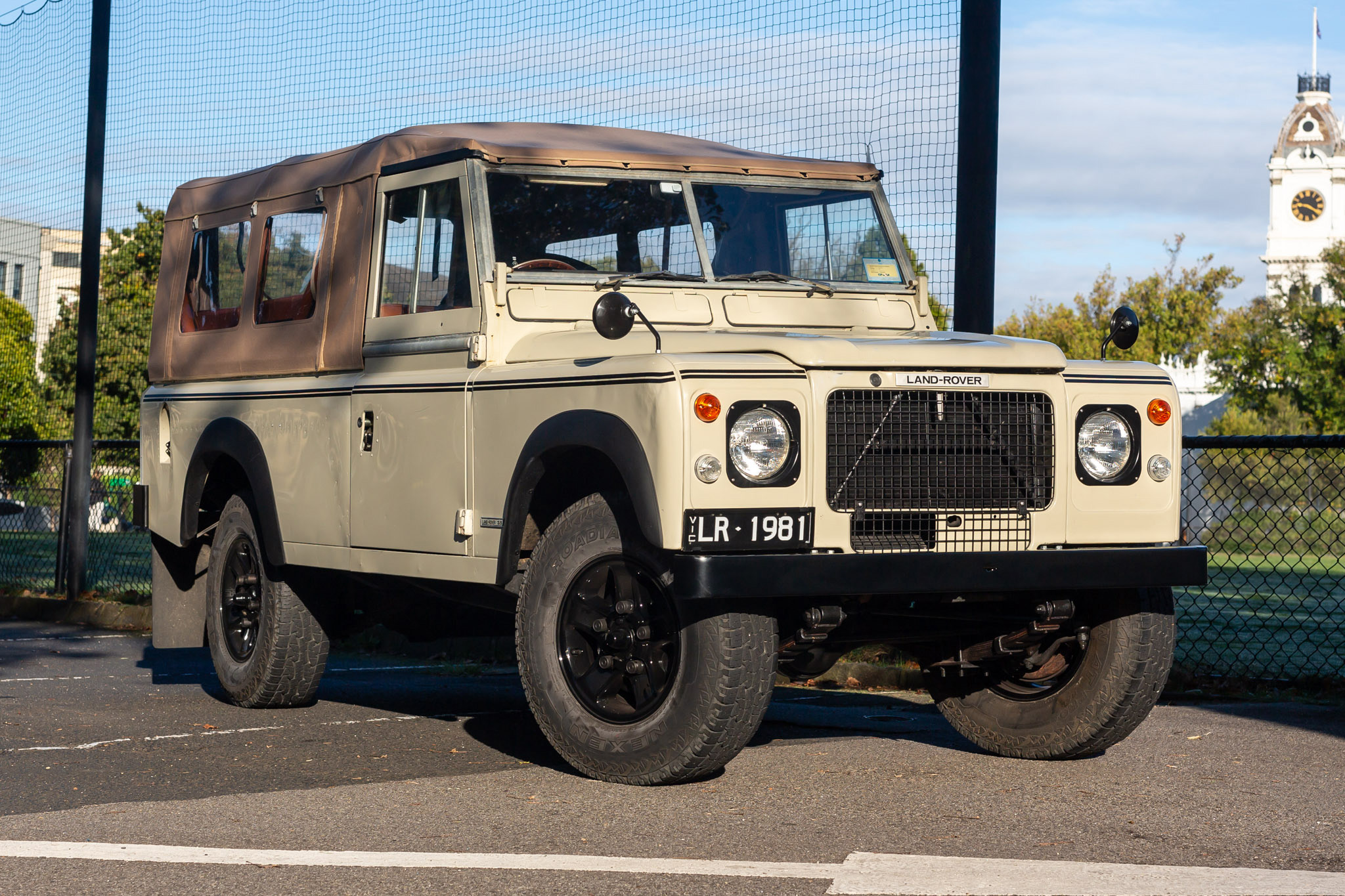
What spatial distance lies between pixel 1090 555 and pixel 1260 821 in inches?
41.1

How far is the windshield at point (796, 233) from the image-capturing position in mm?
7156

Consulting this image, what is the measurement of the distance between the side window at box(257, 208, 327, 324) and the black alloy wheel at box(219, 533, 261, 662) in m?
1.15

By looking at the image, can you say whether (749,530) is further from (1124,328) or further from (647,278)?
(1124,328)

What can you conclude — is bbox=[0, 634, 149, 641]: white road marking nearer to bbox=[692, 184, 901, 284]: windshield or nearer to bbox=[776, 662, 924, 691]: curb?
bbox=[776, 662, 924, 691]: curb

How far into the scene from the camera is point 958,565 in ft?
18.3

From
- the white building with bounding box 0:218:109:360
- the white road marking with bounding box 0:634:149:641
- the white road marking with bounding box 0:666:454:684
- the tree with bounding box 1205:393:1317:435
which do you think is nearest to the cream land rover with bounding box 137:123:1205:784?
the white road marking with bounding box 0:666:454:684

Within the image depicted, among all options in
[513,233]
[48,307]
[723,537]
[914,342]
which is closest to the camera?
[723,537]

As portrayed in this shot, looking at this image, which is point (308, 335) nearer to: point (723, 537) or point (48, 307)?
point (723, 537)

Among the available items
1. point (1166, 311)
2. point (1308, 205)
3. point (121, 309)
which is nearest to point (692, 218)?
point (121, 309)

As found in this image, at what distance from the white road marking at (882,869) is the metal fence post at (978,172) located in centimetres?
477

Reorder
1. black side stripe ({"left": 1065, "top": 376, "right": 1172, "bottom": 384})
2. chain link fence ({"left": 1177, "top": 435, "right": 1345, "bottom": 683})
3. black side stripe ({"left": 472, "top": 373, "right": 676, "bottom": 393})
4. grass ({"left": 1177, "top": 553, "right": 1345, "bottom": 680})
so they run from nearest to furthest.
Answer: black side stripe ({"left": 472, "top": 373, "right": 676, "bottom": 393}), black side stripe ({"left": 1065, "top": 376, "right": 1172, "bottom": 384}), chain link fence ({"left": 1177, "top": 435, "right": 1345, "bottom": 683}), grass ({"left": 1177, "top": 553, "right": 1345, "bottom": 680})

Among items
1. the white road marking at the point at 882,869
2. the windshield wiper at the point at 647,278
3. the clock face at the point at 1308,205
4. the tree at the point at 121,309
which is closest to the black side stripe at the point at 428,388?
the windshield wiper at the point at 647,278

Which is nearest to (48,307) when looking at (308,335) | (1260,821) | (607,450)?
(308,335)

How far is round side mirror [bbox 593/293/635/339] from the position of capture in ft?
18.5
